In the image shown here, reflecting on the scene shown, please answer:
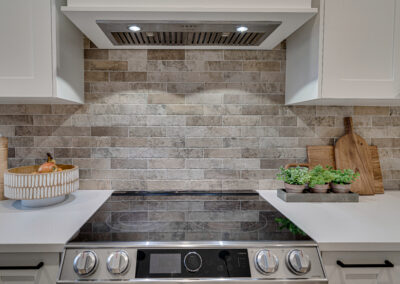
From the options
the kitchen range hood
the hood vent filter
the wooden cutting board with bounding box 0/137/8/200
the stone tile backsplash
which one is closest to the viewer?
the kitchen range hood

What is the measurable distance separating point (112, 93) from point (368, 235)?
1487 mm

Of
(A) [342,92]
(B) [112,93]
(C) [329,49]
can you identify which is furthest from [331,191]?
(B) [112,93]

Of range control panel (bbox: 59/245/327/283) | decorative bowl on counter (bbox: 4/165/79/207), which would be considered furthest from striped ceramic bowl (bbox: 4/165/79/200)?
range control panel (bbox: 59/245/327/283)

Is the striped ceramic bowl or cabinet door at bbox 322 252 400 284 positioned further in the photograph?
the striped ceramic bowl

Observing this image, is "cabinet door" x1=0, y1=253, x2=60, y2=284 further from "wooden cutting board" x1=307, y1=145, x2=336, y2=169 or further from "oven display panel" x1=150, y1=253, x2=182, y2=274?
"wooden cutting board" x1=307, y1=145, x2=336, y2=169

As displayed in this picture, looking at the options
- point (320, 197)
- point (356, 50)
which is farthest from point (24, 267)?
point (356, 50)

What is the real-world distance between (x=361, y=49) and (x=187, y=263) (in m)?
1.21

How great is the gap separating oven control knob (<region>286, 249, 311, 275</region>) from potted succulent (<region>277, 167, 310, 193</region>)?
0.57 meters

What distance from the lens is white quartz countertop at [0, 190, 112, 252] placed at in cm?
97

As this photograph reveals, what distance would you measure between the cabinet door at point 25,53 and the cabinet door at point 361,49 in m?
1.26

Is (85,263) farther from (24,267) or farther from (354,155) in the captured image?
(354,155)

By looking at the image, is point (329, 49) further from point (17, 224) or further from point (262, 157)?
point (17, 224)

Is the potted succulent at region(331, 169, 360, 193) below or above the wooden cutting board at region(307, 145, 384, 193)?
below

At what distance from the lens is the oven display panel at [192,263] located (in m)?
0.94
